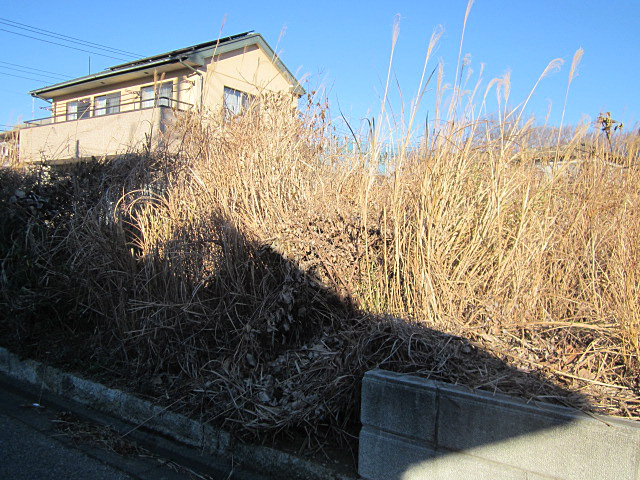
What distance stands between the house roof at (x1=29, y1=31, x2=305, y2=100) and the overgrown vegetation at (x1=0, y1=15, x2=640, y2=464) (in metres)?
12.5

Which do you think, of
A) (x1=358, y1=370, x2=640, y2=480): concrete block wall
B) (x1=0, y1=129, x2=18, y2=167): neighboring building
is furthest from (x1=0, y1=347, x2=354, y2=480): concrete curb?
(x1=0, y1=129, x2=18, y2=167): neighboring building

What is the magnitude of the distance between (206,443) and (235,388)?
1.25 feet

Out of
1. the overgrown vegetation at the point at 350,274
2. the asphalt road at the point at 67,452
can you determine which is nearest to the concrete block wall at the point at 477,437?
the overgrown vegetation at the point at 350,274

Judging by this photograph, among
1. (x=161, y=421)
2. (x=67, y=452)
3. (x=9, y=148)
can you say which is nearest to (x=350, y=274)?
(x=161, y=421)

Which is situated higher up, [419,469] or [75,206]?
[75,206]

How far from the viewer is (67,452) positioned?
10.5ft

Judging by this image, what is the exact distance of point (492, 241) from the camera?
3.12 meters

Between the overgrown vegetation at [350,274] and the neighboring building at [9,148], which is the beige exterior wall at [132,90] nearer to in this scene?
the neighboring building at [9,148]

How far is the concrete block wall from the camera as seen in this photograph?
196cm

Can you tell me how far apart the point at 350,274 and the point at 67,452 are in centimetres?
225

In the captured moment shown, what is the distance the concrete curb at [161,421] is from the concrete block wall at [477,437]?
1.25ft

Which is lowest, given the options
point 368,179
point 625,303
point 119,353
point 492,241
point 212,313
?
point 119,353

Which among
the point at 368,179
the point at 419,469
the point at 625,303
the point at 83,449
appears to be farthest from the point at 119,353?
the point at 625,303

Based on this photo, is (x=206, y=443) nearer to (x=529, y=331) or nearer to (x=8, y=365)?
(x=529, y=331)
